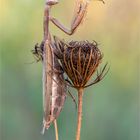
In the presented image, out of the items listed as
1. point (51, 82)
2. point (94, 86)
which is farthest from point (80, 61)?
point (94, 86)

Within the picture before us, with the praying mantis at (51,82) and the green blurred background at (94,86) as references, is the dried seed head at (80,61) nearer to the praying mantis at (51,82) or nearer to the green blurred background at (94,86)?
the praying mantis at (51,82)

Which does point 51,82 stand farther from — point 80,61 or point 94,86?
point 94,86

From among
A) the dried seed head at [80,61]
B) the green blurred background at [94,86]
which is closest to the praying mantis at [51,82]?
the dried seed head at [80,61]

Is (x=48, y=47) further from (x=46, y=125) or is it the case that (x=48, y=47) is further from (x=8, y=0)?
(x=8, y=0)

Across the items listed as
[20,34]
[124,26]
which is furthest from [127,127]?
[20,34]

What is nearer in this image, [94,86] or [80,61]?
[80,61]

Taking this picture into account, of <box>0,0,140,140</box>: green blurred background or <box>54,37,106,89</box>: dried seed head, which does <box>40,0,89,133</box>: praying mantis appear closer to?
<box>54,37,106,89</box>: dried seed head

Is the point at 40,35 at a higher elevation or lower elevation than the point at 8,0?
lower
